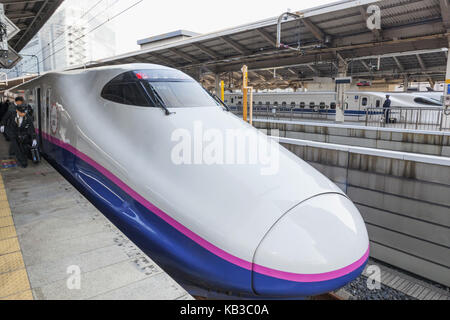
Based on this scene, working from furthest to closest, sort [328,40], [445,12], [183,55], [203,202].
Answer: [183,55] → [328,40] → [445,12] → [203,202]

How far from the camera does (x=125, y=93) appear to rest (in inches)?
194

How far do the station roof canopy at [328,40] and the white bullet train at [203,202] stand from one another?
35.3ft

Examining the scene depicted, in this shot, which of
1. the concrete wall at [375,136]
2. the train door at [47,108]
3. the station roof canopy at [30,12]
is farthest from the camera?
the station roof canopy at [30,12]

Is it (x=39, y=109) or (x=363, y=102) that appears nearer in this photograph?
(x=39, y=109)

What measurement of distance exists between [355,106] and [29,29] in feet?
74.7

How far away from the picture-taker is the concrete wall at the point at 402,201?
5891mm

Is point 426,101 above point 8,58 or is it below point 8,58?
below

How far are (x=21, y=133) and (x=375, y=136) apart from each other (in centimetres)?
1124

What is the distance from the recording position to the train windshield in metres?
4.83

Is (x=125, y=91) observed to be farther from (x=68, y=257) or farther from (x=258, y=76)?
(x=258, y=76)

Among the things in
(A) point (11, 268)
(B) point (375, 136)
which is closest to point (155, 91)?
(A) point (11, 268)

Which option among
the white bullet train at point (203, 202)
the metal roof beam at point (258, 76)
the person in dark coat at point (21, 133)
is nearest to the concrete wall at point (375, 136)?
the white bullet train at point (203, 202)

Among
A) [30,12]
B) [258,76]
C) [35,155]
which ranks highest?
[30,12]

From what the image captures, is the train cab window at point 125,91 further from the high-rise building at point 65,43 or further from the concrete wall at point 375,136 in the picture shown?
the high-rise building at point 65,43
